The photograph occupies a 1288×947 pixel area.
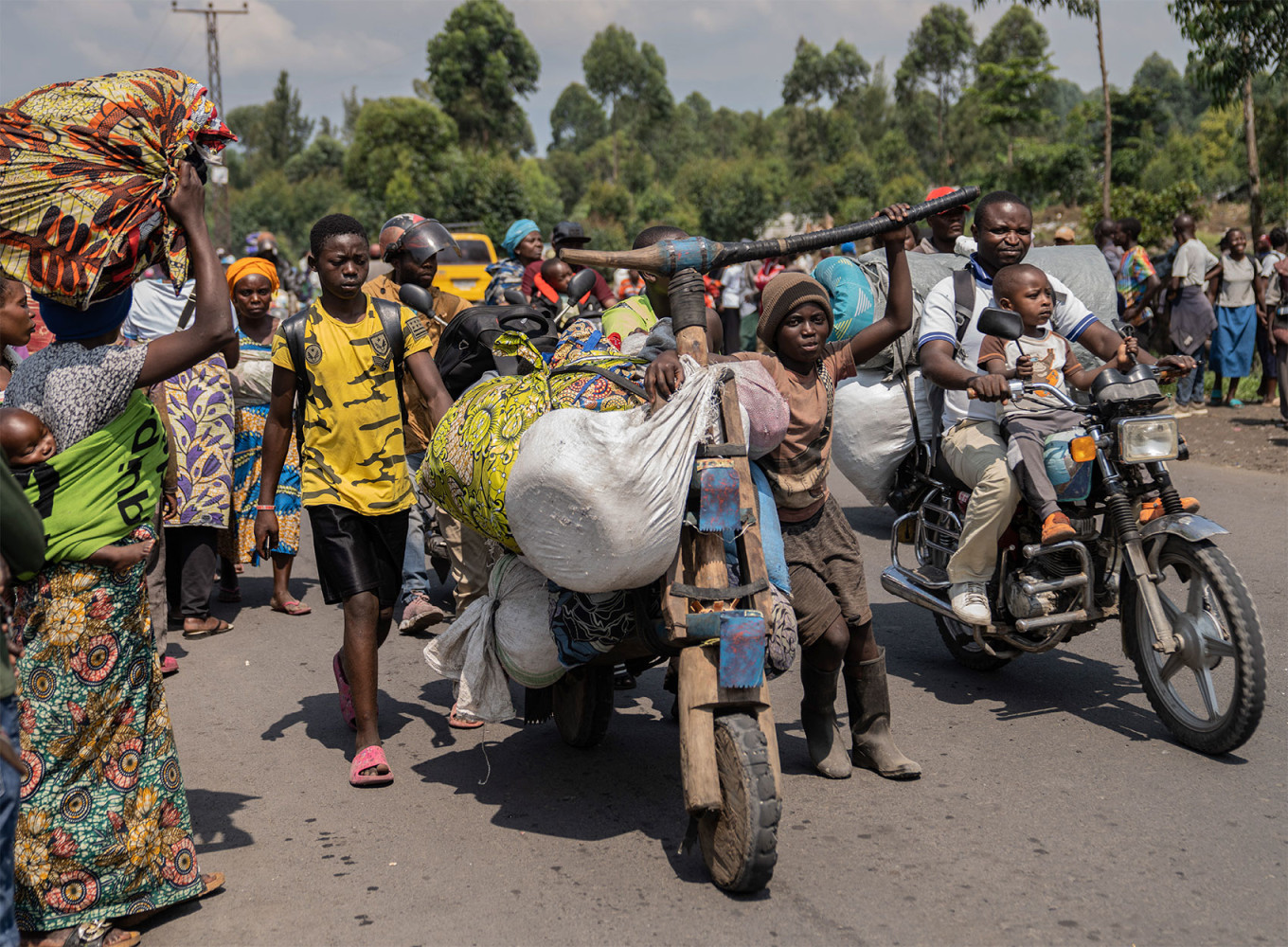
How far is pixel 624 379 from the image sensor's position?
3.90 meters

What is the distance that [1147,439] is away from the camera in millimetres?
4551

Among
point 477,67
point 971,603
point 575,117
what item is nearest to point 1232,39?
point 971,603

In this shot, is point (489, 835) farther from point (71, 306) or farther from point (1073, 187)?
point (1073, 187)

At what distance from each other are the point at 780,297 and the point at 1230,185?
51.3 metres

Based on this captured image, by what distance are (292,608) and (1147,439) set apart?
16.7ft

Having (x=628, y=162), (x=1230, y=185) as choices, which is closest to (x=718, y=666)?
(x=1230, y=185)

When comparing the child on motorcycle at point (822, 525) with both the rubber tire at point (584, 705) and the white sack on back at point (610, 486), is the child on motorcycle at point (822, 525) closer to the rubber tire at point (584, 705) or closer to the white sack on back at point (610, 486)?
the white sack on back at point (610, 486)

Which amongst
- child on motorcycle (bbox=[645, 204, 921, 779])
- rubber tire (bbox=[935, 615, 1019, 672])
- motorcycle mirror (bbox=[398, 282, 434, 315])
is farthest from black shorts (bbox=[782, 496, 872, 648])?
motorcycle mirror (bbox=[398, 282, 434, 315])

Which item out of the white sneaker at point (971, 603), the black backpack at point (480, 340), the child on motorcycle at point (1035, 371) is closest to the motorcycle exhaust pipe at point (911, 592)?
the white sneaker at point (971, 603)

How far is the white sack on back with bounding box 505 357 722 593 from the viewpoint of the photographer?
10.9ft

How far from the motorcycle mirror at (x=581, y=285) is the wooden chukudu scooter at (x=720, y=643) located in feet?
14.3

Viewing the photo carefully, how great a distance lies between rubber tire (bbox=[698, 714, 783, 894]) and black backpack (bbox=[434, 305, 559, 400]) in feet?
10.2

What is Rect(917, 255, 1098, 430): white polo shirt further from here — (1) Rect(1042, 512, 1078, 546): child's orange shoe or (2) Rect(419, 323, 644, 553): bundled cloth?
(2) Rect(419, 323, 644, 553): bundled cloth

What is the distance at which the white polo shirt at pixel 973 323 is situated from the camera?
17.3ft
